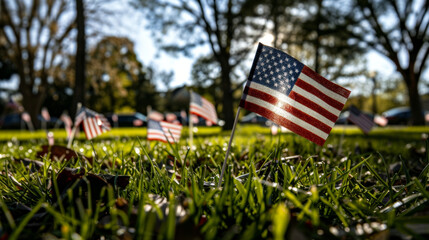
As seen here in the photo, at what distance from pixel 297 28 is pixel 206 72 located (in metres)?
6.58

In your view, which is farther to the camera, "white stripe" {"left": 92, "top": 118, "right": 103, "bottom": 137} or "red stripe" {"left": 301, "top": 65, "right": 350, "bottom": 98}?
"white stripe" {"left": 92, "top": 118, "right": 103, "bottom": 137}

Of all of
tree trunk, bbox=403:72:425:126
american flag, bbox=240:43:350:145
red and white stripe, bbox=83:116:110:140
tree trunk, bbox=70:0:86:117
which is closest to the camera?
american flag, bbox=240:43:350:145

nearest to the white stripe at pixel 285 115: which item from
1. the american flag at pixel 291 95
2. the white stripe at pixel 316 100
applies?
the american flag at pixel 291 95

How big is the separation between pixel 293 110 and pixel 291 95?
89mm

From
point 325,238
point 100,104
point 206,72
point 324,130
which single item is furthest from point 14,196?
point 100,104

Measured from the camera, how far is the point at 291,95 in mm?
1741

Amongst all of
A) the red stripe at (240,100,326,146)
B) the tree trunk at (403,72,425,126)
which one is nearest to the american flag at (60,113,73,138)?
the red stripe at (240,100,326,146)

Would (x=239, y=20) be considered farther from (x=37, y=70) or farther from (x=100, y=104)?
(x=100, y=104)

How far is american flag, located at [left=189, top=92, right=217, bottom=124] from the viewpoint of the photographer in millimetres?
4184

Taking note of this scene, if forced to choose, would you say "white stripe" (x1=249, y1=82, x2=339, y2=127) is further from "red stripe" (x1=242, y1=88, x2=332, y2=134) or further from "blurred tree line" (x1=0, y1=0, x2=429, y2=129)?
"blurred tree line" (x1=0, y1=0, x2=429, y2=129)

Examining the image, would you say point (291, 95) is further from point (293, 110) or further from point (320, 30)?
point (320, 30)

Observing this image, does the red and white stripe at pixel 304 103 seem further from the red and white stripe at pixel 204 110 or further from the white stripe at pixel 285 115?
the red and white stripe at pixel 204 110

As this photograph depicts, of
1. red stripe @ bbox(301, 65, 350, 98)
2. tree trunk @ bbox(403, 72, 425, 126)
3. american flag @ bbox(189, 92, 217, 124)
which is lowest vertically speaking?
tree trunk @ bbox(403, 72, 425, 126)

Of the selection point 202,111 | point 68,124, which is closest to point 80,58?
point 68,124
